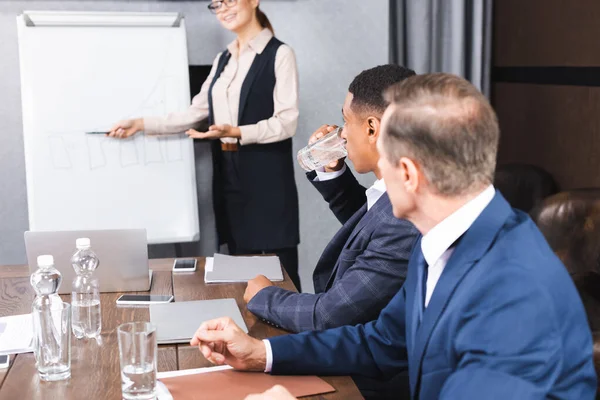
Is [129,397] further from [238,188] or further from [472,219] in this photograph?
[238,188]

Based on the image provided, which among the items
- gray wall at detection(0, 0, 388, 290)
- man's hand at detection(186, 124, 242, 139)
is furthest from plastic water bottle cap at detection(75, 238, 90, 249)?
gray wall at detection(0, 0, 388, 290)

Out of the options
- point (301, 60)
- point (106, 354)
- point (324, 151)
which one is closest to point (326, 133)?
point (324, 151)

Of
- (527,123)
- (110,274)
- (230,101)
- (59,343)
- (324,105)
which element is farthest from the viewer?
(527,123)

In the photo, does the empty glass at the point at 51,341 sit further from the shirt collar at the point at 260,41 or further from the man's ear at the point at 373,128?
the shirt collar at the point at 260,41

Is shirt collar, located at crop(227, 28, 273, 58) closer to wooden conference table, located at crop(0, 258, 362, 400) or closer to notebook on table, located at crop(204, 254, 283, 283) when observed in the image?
notebook on table, located at crop(204, 254, 283, 283)

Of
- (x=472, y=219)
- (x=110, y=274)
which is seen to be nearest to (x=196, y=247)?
(x=110, y=274)

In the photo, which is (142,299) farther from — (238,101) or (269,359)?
(238,101)

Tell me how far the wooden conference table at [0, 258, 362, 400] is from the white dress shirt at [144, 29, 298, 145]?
122cm

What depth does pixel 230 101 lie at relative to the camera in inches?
125

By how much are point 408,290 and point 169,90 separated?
7.31 feet

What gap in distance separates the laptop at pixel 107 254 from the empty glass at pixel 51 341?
465 mm

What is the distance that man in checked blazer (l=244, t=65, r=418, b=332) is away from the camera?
5.15 feet

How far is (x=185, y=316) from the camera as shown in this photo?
1629 millimetres

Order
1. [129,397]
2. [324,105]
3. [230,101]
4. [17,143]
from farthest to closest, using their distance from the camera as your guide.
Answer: [324,105]
[17,143]
[230,101]
[129,397]
